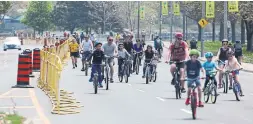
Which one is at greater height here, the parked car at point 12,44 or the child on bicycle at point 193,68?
the parked car at point 12,44

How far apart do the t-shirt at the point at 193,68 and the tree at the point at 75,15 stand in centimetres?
9565

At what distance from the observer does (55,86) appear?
66.0 ft

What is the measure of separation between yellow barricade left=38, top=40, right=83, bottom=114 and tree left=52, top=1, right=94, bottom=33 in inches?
3413

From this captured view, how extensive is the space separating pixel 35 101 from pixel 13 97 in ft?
5.08

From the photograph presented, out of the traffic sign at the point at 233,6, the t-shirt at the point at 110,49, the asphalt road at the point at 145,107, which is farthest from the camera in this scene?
the traffic sign at the point at 233,6

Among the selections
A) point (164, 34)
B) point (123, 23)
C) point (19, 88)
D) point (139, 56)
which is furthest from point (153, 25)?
point (19, 88)

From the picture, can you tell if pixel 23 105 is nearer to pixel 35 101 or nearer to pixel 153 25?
pixel 35 101

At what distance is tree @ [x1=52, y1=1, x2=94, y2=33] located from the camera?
372 ft

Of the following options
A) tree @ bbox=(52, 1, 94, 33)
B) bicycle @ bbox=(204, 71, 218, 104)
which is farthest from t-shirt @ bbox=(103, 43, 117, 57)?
tree @ bbox=(52, 1, 94, 33)

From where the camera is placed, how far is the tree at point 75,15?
11346 cm

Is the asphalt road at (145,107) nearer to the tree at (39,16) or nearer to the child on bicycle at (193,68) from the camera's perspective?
the child on bicycle at (193,68)

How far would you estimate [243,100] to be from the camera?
72.4 ft

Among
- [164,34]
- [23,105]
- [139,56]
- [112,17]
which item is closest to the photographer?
[23,105]

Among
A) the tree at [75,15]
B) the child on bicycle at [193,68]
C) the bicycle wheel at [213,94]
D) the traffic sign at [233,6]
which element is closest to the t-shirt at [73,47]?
the traffic sign at [233,6]
